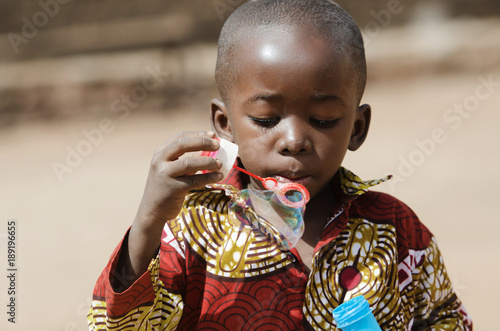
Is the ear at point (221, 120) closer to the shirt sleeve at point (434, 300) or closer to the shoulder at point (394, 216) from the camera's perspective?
the shoulder at point (394, 216)

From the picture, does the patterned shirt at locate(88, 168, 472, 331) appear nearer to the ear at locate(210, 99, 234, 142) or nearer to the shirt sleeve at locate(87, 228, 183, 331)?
the shirt sleeve at locate(87, 228, 183, 331)

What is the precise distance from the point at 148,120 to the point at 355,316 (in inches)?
147

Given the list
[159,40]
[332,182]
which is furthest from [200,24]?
[332,182]

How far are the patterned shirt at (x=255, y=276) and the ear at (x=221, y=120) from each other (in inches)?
4.0

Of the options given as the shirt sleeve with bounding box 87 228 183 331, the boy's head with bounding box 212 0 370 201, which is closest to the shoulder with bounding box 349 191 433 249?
the boy's head with bounding box 212 0 370 201

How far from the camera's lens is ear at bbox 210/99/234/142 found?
1239mm

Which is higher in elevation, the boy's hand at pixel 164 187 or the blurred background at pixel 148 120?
the blurred background at pixel 148 120

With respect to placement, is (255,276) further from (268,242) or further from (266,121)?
(266,121)

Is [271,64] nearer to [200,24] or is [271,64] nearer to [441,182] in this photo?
[441,182]

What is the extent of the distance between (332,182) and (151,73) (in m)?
3.86

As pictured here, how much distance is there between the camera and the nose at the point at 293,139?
109 cm

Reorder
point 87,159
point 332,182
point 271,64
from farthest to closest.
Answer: point 87,159
point 332,182
point 271,64

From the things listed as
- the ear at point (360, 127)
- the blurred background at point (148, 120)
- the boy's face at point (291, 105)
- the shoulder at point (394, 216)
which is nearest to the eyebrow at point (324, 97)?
the boy's face at point (291, 105)

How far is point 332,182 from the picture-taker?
131cm
